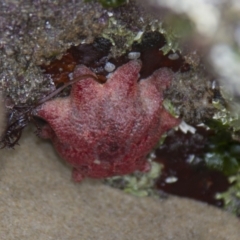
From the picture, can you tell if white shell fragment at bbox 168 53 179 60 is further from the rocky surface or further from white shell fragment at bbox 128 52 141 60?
the rocky surface

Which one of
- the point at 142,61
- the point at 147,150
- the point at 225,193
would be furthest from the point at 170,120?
the point at 225,193

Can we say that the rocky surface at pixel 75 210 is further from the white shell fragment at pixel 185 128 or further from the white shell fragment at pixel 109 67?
the white shell fragment at pixel 109 67

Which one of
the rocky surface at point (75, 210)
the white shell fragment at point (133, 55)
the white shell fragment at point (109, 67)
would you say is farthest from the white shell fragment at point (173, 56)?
the rocky surface at point (75, 210)

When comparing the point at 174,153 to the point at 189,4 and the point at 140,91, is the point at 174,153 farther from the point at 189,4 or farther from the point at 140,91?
the point at 189,4

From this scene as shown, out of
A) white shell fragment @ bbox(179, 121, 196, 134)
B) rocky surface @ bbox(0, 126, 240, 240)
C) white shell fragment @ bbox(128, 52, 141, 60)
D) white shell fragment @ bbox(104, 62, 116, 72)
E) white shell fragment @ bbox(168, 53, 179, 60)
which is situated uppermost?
white shell fragment @ bbox(168, 53, 179, 60)

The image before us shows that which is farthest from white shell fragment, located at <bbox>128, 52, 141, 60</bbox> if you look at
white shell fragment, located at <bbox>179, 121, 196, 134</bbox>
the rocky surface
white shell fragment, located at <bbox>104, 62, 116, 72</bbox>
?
the rocky surface

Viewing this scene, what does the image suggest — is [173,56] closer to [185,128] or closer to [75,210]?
[185,128]

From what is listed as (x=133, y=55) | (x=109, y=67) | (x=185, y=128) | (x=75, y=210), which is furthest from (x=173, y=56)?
(x=75, y=210)

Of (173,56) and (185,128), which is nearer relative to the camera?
(173,56)
